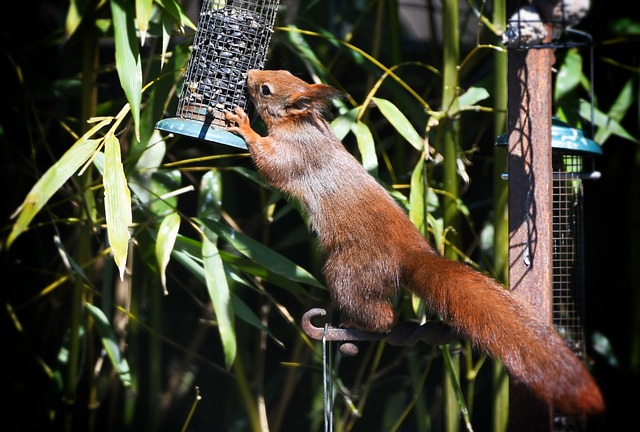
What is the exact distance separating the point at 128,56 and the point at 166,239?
1.35 feet

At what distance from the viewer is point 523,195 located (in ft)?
5.08

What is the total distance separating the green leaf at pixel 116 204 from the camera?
1624 mm

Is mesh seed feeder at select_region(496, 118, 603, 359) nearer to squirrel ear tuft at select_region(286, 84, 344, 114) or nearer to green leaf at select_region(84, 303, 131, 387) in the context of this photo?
squirrel ear tuft at select_region(286, 84, 344, 114)

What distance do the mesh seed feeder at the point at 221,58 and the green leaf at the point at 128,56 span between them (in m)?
0.11

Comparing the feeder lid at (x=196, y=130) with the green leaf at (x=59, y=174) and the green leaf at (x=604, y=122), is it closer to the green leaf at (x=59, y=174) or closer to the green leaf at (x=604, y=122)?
the green leaf at (x=59, y=174)

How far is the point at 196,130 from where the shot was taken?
1606 mm

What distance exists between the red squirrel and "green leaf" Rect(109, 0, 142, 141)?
205 millimetres

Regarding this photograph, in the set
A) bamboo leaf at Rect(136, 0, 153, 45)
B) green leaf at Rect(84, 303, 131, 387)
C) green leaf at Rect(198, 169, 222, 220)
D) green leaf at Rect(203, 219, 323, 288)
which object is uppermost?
bamboo leaf at Rect(136, 0, 153, 45)

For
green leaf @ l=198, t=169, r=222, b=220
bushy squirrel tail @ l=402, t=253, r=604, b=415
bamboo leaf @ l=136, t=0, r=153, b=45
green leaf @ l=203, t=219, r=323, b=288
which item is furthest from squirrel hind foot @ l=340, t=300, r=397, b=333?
bamboo leaf @ l=136, t=0, r=153, b=45

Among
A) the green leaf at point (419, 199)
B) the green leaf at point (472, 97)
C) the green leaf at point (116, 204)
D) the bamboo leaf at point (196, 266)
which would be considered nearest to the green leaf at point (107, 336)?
the bamboo leaf at point (196, 266)

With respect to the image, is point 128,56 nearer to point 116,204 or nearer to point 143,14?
point 143,14

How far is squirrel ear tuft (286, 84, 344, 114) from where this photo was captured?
1822 mm

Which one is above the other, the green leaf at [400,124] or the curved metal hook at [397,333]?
the green leaf at [400,124]

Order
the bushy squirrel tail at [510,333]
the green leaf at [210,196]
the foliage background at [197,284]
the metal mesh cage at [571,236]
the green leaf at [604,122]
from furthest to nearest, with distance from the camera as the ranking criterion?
the foliage background at [197,284] → the green leaf at [604,122] → the green leaf at [210,196] → the metal mesh cage at [571,236] → the bushy squirrel tail at [510,333]
